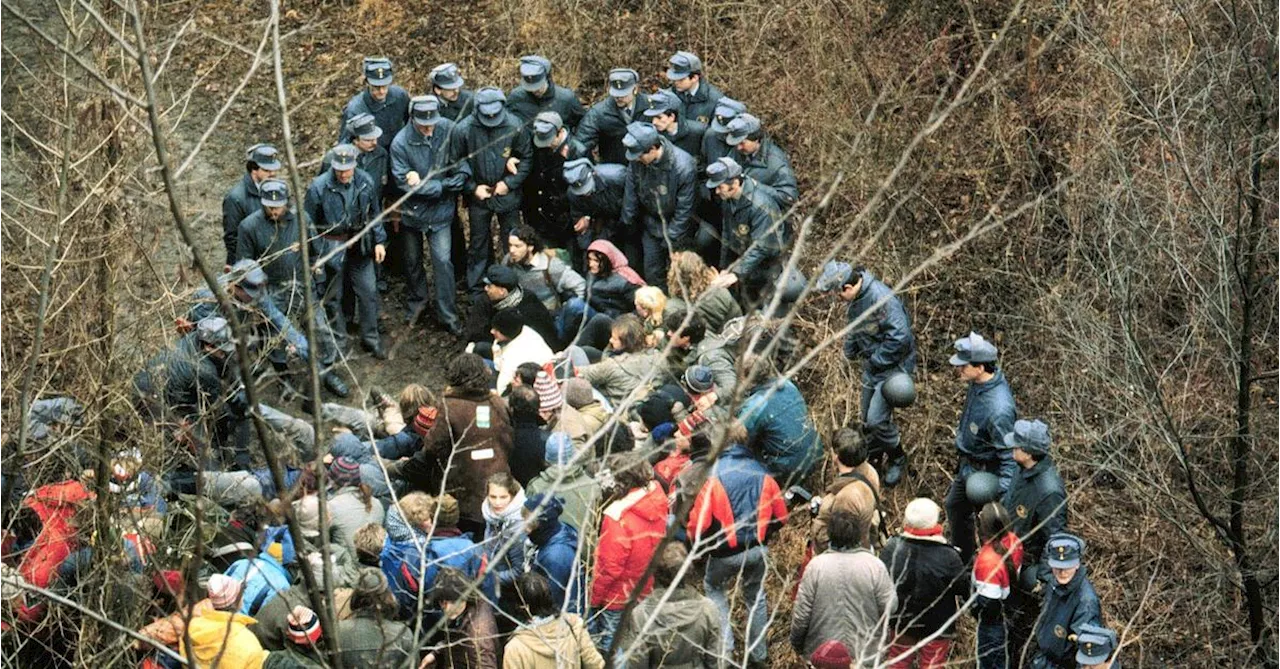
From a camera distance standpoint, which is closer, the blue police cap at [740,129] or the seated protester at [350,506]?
the seated protester at [350,506]

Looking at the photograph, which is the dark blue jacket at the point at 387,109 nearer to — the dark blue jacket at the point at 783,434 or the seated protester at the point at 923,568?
the dark blue jacket at the point at 783,434

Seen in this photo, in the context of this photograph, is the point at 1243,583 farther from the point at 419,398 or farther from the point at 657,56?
the point at 657,56

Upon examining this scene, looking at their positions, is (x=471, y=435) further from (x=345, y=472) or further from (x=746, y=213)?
A: (x=746, y=213)

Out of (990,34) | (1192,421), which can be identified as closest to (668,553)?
(1192,421)

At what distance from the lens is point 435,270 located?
13.2 m

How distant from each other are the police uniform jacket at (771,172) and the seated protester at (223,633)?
5861mm

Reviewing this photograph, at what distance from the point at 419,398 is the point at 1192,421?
5205mm

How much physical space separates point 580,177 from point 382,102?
2133mm

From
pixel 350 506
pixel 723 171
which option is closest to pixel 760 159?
pixel 723 171

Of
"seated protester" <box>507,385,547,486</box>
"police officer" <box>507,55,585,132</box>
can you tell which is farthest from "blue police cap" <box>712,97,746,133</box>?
"seated protester" <box>507,385,547,486</box>

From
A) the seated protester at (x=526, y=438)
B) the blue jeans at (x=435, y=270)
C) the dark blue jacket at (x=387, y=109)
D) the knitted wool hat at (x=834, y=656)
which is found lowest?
the blue jeans at (x=435, y=270)

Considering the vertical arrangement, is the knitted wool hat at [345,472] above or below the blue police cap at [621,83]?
below

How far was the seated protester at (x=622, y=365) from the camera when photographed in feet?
34.7

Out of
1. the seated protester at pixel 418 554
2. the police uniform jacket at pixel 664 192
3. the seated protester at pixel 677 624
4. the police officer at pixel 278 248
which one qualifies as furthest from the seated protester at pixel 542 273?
the seated protester at pixel 677 624
